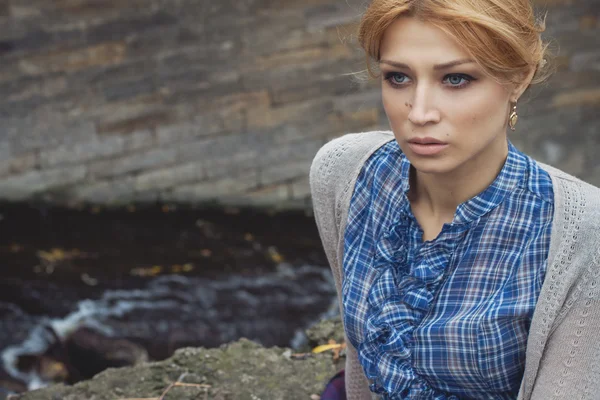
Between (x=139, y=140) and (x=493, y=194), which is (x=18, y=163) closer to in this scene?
(x=139, y=140)

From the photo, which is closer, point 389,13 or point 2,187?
point 389,13

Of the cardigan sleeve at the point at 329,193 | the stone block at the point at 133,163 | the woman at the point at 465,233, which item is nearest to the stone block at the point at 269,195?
the stone block at the point at 133,163

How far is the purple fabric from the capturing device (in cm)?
224

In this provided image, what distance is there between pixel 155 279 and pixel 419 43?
350 cm

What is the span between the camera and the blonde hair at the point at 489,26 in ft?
4.92

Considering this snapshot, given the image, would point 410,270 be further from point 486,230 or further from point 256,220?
point 256,220

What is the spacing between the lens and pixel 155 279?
482 cm

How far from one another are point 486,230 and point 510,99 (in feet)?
0.89

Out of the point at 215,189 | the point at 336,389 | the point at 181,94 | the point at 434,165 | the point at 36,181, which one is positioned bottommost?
the point at 215,189

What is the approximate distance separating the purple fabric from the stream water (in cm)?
195

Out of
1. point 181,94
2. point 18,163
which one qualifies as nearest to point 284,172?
point 181,94

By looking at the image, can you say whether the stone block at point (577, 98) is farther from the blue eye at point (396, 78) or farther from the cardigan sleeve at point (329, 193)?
the blue eye at point (396, 78)

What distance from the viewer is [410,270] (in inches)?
71.5

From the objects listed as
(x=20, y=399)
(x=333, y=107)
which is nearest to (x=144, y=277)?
(x=333, y=107)
